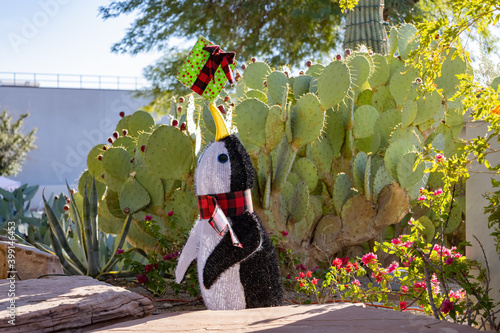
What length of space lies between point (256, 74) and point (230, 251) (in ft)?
10.1

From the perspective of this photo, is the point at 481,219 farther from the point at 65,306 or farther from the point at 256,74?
the point at 256,74

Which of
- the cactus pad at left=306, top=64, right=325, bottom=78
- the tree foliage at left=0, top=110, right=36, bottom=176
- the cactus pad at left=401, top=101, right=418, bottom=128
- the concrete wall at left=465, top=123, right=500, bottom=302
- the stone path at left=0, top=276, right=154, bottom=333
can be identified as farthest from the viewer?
the tree foliage at left=0, top=110, right=36, bottom=176

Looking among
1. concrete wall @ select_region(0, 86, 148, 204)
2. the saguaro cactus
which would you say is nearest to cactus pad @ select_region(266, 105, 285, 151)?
the saguaro cactus

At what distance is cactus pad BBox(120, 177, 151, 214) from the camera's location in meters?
4.29

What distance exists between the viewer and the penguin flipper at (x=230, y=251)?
260 centimetres

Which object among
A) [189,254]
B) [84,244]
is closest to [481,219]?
[189,254]

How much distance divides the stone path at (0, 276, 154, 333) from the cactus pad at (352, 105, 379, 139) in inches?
113

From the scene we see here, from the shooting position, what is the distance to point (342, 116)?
4973mm

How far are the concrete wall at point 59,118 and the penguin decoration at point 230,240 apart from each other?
73.2 ft

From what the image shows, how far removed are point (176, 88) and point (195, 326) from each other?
1290 cm

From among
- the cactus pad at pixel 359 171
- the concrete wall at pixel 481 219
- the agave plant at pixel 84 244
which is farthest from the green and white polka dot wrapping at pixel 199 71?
the cactus pad at pixel 359 171

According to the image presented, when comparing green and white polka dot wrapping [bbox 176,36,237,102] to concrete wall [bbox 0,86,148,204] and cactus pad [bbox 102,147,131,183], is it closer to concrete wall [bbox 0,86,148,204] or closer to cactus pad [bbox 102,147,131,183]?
cactus pad [bbox 102,147,131,183]

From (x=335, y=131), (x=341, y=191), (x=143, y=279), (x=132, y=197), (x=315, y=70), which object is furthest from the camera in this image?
(x=315, y=70)

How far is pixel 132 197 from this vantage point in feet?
14.1
